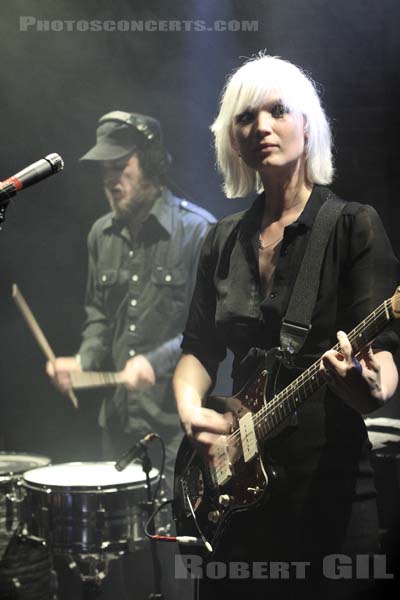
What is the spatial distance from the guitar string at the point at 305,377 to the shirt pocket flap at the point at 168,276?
1.88m

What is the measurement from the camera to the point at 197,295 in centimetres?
245

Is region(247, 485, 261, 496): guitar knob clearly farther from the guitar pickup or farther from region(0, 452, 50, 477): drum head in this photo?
region(0, 452, 50, 477): drum head

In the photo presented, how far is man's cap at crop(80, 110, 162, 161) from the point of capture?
161 inches

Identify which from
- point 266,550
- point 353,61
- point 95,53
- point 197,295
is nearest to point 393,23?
point 353,61

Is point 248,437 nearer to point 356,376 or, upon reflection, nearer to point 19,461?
point 356,376

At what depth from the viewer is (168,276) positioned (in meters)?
4.04

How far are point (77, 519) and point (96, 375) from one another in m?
0.91

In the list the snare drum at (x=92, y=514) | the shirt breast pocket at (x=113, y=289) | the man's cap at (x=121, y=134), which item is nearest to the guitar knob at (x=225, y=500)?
→ the snare drum at (x=92, y=514)

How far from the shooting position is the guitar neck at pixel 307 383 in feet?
6.00

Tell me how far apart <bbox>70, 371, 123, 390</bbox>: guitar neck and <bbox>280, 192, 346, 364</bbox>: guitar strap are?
2145 millimetres

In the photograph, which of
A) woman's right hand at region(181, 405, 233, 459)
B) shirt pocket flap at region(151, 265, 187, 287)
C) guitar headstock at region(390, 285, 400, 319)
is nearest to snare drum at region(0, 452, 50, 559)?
shirt pocket flap at region(151, 265, 187, 287)

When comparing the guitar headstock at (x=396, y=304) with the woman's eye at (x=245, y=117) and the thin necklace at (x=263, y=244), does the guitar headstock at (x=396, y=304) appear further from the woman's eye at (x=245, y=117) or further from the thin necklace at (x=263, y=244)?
the woman's eye at (x=245, y=117)

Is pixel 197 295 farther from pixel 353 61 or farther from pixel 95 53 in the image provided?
pixel 95 53

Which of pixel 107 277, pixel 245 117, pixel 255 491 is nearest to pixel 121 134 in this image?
pixel 107 277
